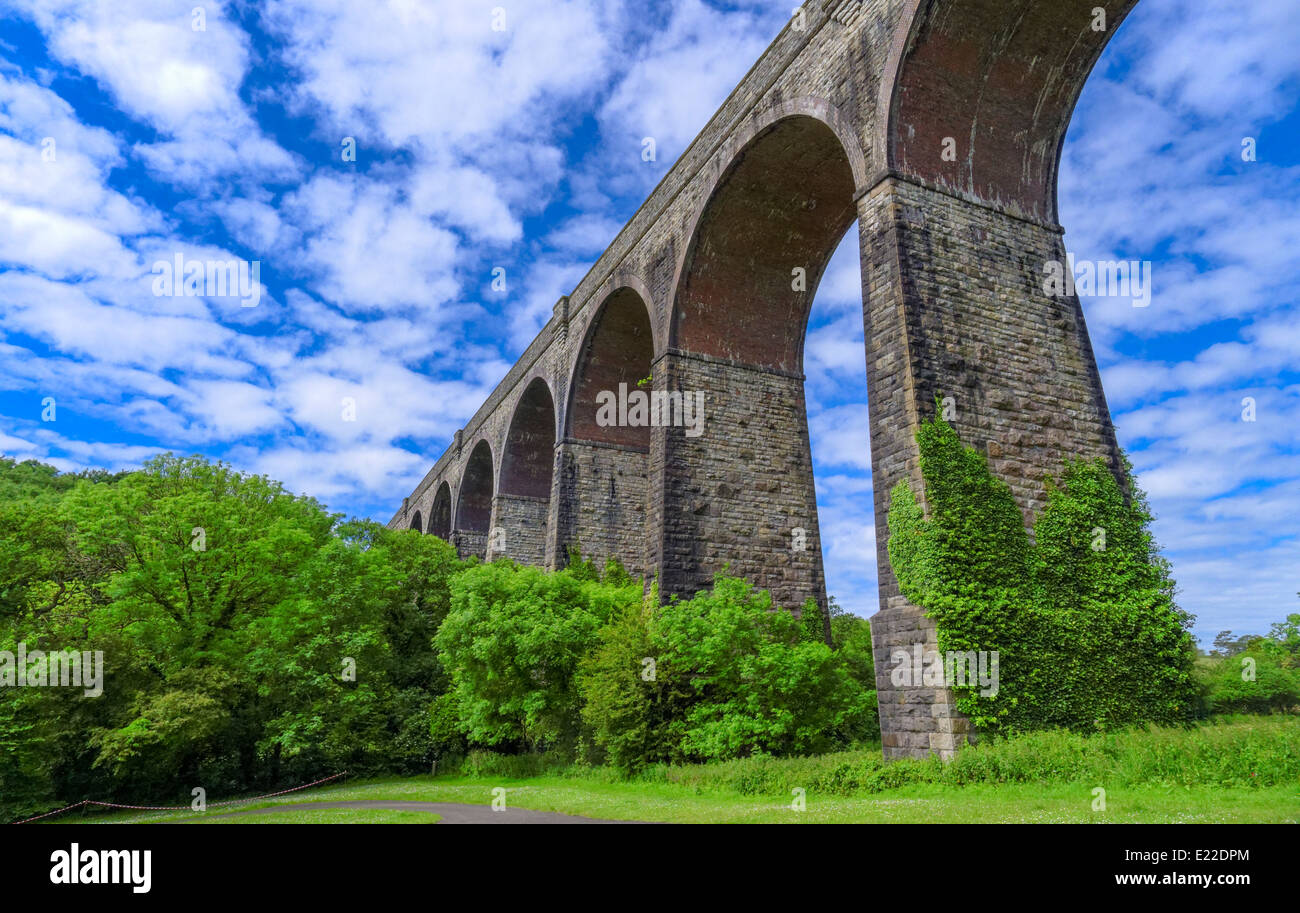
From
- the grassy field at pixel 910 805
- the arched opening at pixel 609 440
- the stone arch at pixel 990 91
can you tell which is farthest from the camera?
the arched opening at pixel 609 440

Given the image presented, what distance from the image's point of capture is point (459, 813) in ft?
34.4

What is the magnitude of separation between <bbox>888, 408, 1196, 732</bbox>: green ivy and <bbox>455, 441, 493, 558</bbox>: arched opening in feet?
98.7

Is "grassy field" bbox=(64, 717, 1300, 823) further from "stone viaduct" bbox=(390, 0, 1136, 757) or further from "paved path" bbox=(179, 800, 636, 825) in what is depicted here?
"stone viaduct" bbox=(390, 0, 1136, 757)

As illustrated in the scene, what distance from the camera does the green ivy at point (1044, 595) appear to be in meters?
9.14

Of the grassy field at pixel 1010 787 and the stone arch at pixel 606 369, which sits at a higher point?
the stone arch at pixel 606 369

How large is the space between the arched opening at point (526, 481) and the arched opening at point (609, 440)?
20.0ft

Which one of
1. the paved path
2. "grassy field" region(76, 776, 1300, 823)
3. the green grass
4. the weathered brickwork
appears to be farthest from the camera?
the weathered brickwork

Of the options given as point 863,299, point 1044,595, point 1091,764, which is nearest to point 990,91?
point 863,299

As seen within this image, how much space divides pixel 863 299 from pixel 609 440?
43.5 feet

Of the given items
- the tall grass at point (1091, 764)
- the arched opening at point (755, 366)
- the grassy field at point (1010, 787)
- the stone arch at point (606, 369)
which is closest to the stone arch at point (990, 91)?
the arched opening at point (755, 366)

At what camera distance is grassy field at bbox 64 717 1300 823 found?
629 centimetres

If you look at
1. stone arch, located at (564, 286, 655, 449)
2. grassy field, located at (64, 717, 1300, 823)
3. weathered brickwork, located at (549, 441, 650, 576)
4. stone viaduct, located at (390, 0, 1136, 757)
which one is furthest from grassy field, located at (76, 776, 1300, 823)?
stone arch, located at (564, 286, 655, 449)

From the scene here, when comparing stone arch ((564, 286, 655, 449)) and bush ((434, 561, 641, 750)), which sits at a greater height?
stone arch ((564, 286, 655, 449))

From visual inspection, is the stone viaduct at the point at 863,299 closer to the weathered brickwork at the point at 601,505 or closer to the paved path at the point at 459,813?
the weathered brickwork at the point at 601,505
